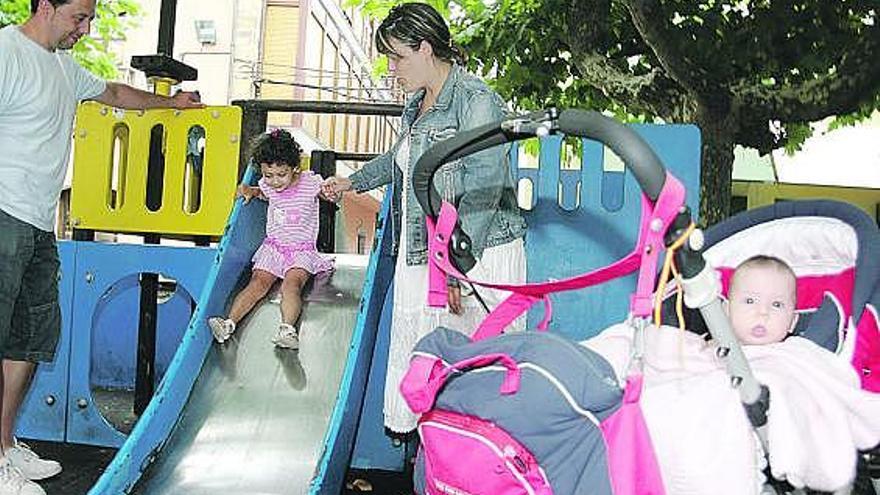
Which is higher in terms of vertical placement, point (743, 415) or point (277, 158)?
point (277, 158)

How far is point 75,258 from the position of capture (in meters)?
4.69

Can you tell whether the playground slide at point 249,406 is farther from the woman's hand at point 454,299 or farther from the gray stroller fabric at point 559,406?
the gray stroller fabric at point 559,406

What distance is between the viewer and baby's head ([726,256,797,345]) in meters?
2.36

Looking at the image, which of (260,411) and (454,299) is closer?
(454,299)

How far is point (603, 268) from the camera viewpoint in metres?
1.93

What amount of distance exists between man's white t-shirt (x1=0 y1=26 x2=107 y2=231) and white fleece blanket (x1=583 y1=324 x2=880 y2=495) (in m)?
2.14

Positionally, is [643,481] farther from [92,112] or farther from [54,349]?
[92,112]

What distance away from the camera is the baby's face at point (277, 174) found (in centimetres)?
456

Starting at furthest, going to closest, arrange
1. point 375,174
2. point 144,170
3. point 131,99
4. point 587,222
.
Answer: point 144,170 → point 131,99 → point 587,222 → point 375,174

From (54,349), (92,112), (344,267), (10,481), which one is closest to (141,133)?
(92,112)

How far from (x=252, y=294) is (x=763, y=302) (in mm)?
2487

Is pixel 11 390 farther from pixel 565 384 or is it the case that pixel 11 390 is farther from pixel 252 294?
pixel 565 384

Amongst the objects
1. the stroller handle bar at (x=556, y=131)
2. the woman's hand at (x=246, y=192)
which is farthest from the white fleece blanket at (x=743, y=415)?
the woman's hand at (x=246, y=192)

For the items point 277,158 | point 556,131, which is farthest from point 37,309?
point 556,131
